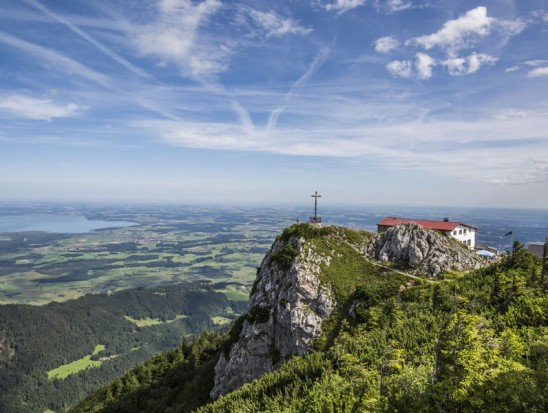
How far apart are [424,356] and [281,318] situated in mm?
26082

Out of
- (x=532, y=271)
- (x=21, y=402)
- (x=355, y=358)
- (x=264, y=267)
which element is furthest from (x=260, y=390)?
(x=21, y=402)

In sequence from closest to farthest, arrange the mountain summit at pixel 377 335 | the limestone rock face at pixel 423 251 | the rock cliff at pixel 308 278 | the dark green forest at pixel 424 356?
the dark green forest at pixel 424 356 → the mountain summit at pixel 377 335 → the rock cliff at pixel 308 278 → the limestone rock face at pixel 423 251

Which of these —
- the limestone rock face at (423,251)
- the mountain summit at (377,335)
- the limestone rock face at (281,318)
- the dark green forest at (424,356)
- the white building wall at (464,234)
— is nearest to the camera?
the dark green forest at (424,356)

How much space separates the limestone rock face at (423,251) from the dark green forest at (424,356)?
3984mm

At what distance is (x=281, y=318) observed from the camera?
50.9 meters

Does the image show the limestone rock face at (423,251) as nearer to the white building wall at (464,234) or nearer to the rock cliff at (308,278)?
the rock cliff at (308,278)

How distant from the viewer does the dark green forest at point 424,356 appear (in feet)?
63.9

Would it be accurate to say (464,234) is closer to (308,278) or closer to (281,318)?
(308,278)

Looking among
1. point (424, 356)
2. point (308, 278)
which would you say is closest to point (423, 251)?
point (308, 278)

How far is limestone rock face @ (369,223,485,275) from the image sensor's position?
2137 inches

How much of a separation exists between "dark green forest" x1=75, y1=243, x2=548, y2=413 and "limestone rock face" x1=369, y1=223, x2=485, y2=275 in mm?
3984

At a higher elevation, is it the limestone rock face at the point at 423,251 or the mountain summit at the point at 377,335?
the limestone rock face at the point at 423,251

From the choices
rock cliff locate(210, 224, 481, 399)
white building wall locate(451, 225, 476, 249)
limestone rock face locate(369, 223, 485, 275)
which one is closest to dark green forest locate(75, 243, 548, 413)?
rock cliff locate(210, 224, 481, 399)

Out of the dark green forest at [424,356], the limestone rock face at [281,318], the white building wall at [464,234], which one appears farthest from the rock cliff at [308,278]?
the white building wall at [464,234]
